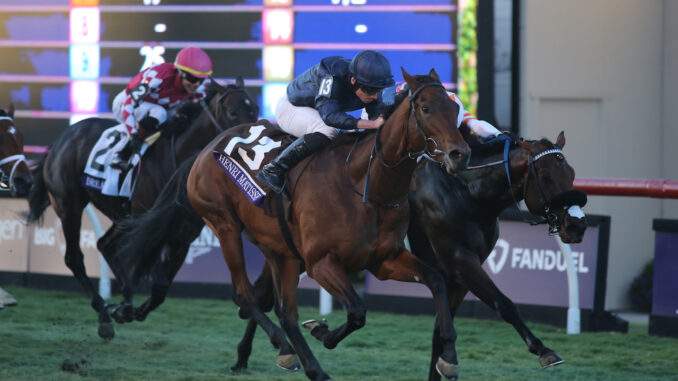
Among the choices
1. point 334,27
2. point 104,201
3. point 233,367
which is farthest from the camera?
point 334,27

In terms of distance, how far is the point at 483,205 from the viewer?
4.55m

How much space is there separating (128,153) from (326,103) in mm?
2359

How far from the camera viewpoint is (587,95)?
8.38 meters

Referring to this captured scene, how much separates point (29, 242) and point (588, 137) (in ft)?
15.3

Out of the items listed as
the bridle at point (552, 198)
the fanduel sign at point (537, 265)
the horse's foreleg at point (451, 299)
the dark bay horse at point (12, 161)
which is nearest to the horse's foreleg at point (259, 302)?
the horse's foreleg at point (451, 299)

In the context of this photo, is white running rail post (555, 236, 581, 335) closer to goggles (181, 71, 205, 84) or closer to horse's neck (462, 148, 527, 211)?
horse's neck (462, 148, 527, 211)

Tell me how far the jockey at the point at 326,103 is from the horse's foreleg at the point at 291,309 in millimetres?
467

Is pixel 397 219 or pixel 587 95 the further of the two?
pixel 587 95

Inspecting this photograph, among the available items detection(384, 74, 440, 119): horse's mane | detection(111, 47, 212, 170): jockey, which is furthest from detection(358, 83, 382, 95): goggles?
detection(111, 47, 212, 170): jockey

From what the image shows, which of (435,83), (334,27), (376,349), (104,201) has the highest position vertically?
(334,27)

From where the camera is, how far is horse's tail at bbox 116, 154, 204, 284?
17.2 ft

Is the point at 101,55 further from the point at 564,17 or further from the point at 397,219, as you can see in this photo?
the point at 397,219

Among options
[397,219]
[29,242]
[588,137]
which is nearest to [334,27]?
[588,137]

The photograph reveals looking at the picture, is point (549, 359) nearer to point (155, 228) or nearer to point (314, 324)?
point (314, 324)
